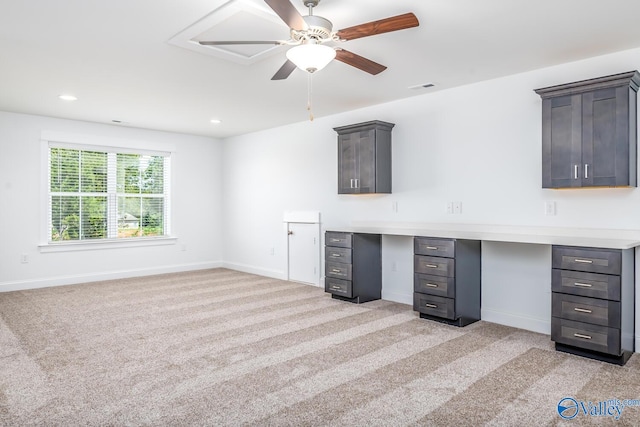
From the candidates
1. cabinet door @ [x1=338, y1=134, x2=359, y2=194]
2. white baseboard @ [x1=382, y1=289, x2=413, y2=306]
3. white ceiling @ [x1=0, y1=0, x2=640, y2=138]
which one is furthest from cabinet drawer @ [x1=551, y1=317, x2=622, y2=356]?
cabinet door @ [x1=338, y1=134, x2=359, y2=194]

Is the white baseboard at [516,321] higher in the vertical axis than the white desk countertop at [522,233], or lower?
lower

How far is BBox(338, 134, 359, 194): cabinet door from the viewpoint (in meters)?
5.17

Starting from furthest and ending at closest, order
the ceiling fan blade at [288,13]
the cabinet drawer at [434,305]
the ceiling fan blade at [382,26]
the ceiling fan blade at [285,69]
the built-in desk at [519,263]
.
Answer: the cabinet drawer at [434,305] → the built-in desk at [519,263] → the ceiling fan blade at [285,69] → the ceiling fan blade at [382,26] → the ceiling fan blade at [288,13]

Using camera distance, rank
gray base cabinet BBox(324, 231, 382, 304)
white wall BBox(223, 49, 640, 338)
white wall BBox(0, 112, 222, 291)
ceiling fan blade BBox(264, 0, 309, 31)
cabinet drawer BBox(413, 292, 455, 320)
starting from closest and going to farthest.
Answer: ceiling fan blade BBox(264, 0, 309, 31), white wall BBox(223, 49, 640, 338), cabinet drawer BBox(413, 292, 455, 320), gray base cabinet BBox(324, 231, 382, 304), white wall BBox(0, 112, 222, 291)

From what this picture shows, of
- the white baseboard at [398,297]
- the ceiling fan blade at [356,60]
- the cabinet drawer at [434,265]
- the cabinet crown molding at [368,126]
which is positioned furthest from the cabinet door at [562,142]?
the white baseboard at [398,297]

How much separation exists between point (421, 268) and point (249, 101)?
2.85m

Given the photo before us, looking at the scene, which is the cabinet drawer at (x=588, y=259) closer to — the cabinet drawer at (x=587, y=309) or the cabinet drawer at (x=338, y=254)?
the cabinet drawer at (x=587, y=309)

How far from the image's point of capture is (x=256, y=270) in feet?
23.9

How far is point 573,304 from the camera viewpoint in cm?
325

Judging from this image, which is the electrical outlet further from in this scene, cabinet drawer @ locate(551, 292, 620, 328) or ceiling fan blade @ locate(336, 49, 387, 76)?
ceiling fan blade @ locate(336, 49, 387, 76)

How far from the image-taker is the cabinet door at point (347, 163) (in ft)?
17.0

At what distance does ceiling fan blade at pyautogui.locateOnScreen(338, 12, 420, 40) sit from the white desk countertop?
215cm

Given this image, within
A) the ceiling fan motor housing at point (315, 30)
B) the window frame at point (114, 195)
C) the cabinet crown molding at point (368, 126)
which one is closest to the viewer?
the ceiling fan motor housing at point (315, 30)

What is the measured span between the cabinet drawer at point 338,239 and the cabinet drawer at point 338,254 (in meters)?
0.05
